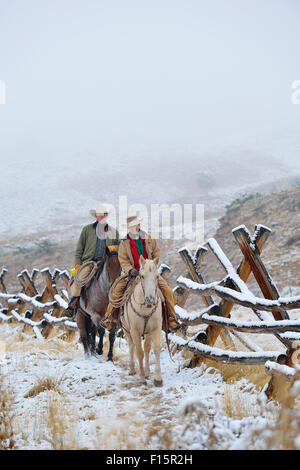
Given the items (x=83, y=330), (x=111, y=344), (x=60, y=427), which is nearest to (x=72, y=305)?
(x=83, y=330)

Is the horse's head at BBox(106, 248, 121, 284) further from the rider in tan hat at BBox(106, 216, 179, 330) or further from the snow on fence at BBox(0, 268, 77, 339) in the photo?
the snow on fence at BBox(0, 268, 77, 339)

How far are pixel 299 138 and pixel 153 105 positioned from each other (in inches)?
2376

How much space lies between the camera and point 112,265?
611 centimetres

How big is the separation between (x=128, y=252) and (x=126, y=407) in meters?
2.10

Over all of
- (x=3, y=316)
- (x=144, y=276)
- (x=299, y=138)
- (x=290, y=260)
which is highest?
(x=299, y=138)

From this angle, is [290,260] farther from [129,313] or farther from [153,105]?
[153,105]

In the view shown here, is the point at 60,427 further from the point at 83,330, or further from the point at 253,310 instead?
the point at 83,330

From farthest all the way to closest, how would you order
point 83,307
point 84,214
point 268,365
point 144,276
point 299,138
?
point 299,138 < point 84,214 < point 83,307 < point 144,276 < point 268,365

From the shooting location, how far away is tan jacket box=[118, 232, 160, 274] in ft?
17.3

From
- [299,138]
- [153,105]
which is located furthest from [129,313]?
[153,105]

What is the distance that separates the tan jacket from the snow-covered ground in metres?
1.51

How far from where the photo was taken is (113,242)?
6.73 metres

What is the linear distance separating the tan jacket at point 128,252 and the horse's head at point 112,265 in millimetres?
768

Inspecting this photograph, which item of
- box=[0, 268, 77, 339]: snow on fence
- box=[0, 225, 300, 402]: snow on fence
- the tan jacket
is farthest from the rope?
box=[0, 268, 77, 339]: snow on fence
